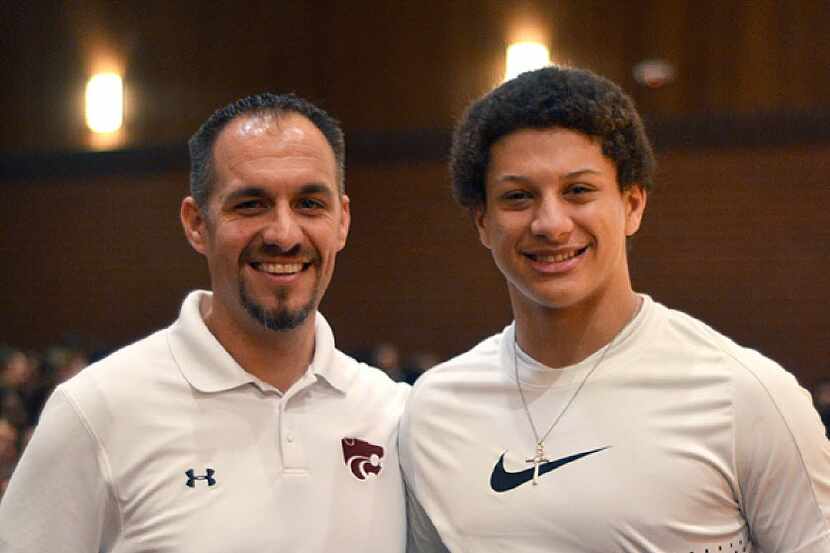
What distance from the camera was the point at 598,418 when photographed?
7.33ft

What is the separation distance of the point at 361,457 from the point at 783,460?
0.85 metres

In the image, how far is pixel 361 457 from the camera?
242 cm

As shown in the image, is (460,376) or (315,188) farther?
(460,376)

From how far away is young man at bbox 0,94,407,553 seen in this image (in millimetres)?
2221

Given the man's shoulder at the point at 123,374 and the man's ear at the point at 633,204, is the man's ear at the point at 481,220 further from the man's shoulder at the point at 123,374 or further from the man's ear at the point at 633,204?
the man's shoulder at the point at 123,374

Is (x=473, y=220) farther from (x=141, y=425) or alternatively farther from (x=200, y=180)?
(x=141, y=425)

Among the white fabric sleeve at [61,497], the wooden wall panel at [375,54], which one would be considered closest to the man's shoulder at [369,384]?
the white fabric sleeve at [61,497]

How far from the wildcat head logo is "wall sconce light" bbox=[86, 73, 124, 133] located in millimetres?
6668

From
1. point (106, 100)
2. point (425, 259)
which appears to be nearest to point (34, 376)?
point (106, 100)

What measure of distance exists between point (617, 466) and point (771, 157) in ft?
19.2

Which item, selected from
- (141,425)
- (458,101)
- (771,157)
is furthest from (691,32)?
(141,425)

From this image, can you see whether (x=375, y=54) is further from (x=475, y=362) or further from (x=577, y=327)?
(x=577, y=327)

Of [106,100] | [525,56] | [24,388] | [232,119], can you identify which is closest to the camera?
[232,119]

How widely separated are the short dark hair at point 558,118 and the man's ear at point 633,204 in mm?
16
